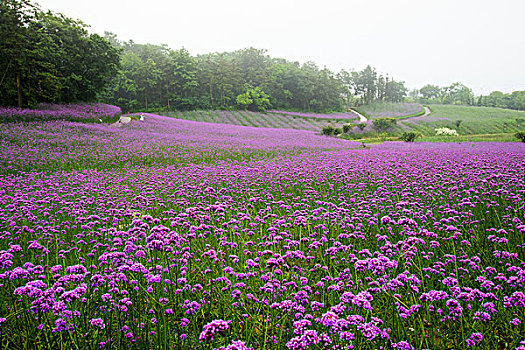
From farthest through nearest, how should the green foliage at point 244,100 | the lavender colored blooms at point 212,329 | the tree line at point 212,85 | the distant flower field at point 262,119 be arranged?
the green foliage at point 244,100 → the tree line at point 212,85 → the distant flower field at point 262,119 → the lavender colored blooms at point 212,329

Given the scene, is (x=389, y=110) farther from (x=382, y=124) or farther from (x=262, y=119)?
(x=382, y=124)

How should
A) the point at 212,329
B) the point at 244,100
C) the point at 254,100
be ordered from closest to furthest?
the point at 212,329, the point at 244,100, the point at 254,100

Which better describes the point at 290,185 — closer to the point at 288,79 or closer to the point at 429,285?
the point at 429,285

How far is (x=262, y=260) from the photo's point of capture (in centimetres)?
427

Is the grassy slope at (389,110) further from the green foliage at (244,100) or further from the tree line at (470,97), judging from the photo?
the tree line at (470,97)

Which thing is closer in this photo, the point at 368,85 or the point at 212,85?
the point at 212,85

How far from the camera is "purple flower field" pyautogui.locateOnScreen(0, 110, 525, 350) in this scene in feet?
8.23

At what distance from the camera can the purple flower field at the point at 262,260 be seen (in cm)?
251

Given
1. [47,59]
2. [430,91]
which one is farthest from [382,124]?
[430,91]

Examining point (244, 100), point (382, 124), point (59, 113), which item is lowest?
point (59, 113)

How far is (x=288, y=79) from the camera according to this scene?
75312mm

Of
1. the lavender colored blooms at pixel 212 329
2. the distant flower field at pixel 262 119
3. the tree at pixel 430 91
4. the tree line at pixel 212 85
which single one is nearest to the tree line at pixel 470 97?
the tree at pixel 430 91

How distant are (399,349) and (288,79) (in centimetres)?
7772

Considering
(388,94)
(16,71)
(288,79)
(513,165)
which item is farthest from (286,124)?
(388,94)
